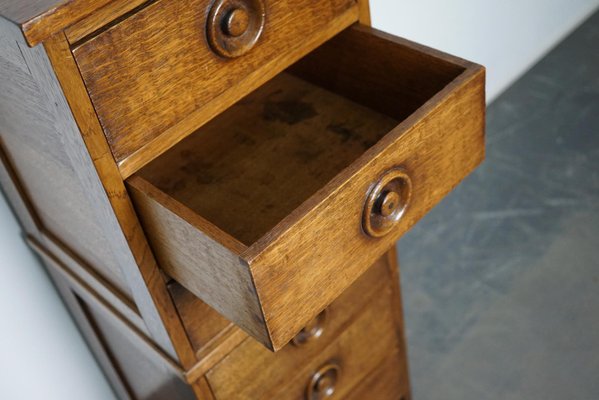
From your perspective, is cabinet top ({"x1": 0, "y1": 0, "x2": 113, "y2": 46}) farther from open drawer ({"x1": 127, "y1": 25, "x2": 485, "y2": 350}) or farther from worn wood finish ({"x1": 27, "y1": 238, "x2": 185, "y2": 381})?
worn wood finish ({"x1": 27, "y1": 238, "x2": 185, "y2": 381})

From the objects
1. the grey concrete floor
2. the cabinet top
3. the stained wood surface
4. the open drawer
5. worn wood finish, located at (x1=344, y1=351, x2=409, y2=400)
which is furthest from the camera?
the grey concrete floor

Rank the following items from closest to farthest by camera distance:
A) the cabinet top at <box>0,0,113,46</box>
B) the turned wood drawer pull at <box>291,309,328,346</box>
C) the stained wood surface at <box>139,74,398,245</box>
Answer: the cabinet top at <box>0,0,113,46</box> < the stained wood surface at <box>139,74,398,245</box> < the turned wood drawer pull at <box>291,309,328,346</box>

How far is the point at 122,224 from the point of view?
2.25ft

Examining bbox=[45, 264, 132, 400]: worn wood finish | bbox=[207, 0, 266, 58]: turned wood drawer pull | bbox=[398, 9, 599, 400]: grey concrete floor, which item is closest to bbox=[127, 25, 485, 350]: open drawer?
bbox=[207, 0, 266, 58]: turned wood drawer pull

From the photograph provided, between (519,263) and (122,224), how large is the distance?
944 millimetres

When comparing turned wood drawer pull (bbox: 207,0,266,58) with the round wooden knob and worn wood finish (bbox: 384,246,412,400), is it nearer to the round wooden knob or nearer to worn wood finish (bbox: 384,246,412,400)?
the round wooden knob

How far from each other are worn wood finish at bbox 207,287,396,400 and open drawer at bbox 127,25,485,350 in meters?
0.19

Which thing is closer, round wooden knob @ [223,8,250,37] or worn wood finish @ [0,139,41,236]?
round wooden knob @ [223,8,250,37]

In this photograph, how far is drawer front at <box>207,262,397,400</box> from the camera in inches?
34.2

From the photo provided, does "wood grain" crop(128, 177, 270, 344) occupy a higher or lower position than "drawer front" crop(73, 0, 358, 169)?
lower

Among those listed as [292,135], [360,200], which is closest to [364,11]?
[292,135]

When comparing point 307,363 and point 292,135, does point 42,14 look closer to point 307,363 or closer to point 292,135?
point 292,135

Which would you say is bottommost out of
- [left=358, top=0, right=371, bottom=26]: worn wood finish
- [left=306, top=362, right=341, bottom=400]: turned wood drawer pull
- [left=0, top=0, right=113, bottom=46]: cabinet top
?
[left=306, top=362, right=341, bottom=400]: turned wood drawer pull

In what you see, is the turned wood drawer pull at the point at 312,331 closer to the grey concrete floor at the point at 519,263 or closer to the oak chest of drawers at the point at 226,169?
the oak chest of drawers at the point at 226,169
